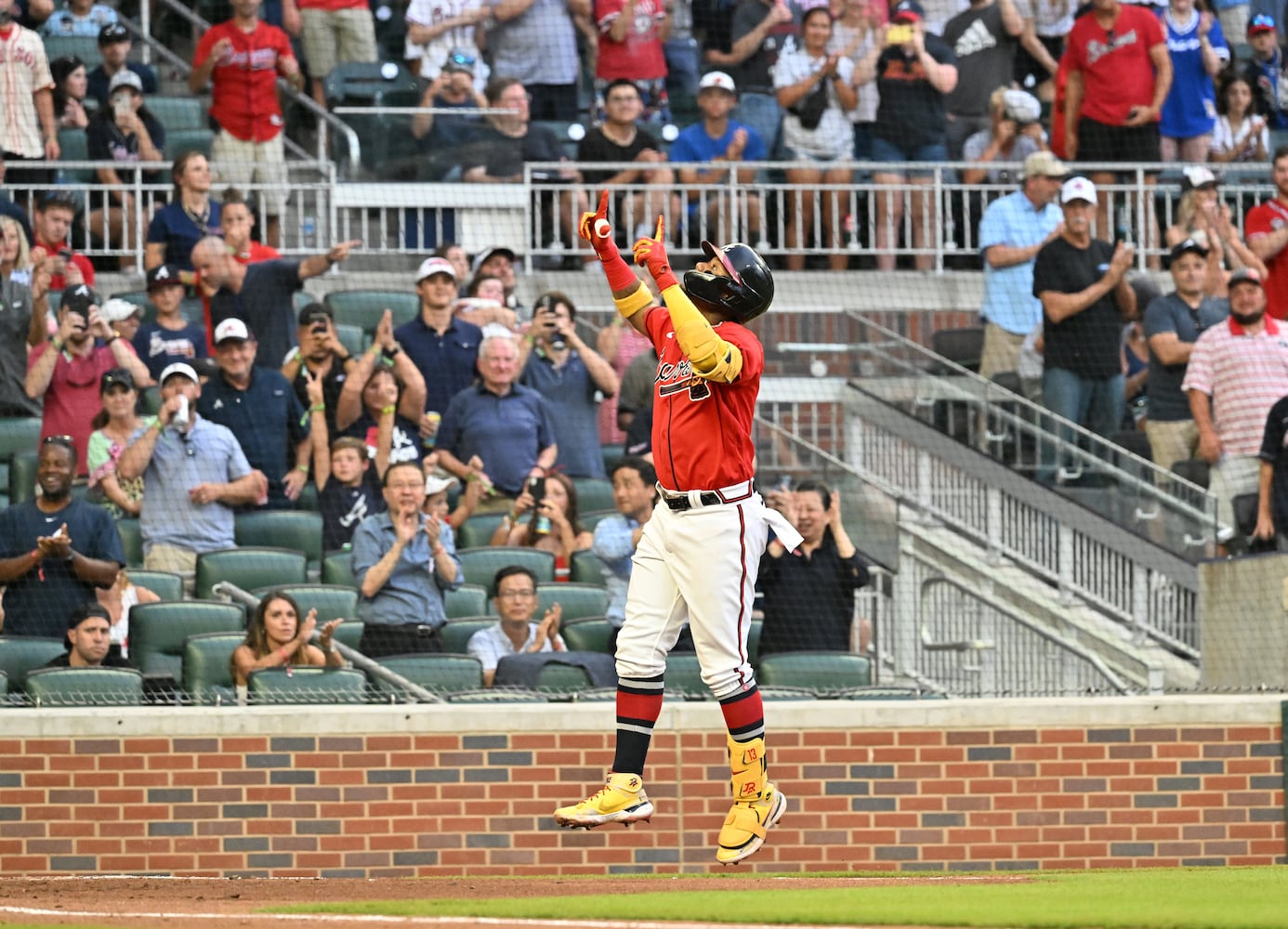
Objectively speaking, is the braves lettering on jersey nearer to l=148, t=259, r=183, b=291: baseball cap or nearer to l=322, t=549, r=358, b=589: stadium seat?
l=148, t=259, r=183, b=291: baseball cap

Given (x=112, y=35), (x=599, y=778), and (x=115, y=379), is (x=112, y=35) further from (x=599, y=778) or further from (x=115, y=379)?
(x=599, y=778)

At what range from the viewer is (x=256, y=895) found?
6.77m

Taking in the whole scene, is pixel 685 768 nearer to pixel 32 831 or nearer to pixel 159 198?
pixel 32 831

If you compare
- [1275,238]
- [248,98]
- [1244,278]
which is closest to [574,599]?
[1244,278]

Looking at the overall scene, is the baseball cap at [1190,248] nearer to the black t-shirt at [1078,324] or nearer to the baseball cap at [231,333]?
the black t-shirt at [1078,324]

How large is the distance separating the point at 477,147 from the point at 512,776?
20.8 feet

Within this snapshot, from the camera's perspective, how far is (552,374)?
1118 cm

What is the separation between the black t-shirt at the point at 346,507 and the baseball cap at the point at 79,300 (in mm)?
1691

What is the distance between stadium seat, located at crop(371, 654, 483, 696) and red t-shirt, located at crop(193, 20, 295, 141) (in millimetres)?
5604

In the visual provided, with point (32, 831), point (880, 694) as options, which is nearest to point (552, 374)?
point (880, 694)

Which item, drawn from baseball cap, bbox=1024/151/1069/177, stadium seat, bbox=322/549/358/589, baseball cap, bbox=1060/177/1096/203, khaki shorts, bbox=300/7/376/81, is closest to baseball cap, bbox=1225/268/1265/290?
baseball cap, bbox=1060/177/1096/203

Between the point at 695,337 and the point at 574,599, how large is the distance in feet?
11.8

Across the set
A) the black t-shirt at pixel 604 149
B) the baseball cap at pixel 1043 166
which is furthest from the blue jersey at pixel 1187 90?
the black t-shirt at pixel 604 149

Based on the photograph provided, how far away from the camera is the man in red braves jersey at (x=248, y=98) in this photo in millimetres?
13258
